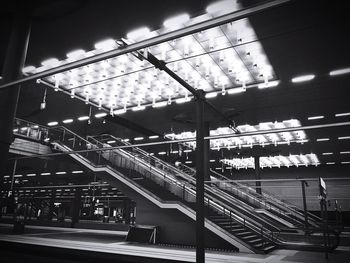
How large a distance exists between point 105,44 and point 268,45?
6.76 meters

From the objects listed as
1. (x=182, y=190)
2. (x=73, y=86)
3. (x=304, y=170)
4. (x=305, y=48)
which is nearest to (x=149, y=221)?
(x=182, y=190)

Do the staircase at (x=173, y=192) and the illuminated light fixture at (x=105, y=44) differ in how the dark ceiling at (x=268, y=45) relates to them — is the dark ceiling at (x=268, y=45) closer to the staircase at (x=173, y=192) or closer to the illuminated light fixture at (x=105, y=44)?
the illuminated light fixture at (x=105, y=44)

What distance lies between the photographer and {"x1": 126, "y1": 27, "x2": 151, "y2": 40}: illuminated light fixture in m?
10.2

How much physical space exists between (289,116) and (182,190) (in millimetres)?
9842

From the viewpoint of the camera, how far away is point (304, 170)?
115ft

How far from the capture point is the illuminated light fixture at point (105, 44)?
11.1 metres

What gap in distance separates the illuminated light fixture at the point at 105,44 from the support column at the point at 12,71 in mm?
2674

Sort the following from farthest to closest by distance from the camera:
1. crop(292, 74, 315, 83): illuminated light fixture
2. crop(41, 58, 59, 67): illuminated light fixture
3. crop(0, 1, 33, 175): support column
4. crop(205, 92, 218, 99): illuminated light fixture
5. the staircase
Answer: crop(205, 92, 218, 99): illuminated light fixture → crop(292, 74, 315, 83): illuminated light fixture → crop(41, 58, 59, 67): illuminated light fixture → the staircase → crop(0, 1, 33, 175): support column

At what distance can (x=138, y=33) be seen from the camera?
34.3ft

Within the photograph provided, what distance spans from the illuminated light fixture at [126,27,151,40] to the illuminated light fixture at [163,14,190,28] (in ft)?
2.68

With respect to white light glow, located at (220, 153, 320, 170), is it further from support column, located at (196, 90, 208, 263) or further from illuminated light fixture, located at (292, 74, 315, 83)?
support column, located at (196, 90, 208, 263)

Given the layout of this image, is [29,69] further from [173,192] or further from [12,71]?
[173,192]

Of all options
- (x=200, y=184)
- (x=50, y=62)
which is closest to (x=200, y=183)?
(x=200, y=184)

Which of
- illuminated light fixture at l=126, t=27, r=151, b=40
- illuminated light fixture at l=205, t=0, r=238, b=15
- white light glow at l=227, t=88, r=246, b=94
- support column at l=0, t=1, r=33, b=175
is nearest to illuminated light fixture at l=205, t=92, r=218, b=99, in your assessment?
white light glow at l=227, t=88, r=246, b=94
